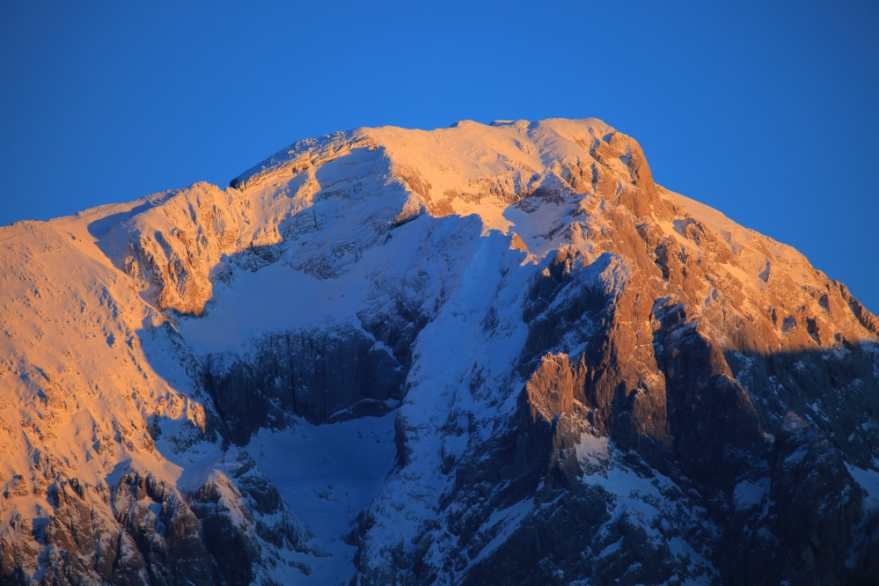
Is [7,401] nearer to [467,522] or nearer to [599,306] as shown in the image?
[467,522]

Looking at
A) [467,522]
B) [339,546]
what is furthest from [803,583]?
[339,546]

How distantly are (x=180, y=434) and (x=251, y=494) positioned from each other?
489 inches

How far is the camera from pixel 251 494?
193m

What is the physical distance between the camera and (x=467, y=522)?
185m

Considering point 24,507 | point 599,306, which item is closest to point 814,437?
point 599,306

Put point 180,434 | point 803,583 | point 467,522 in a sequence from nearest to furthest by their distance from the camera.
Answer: point 803,583
point 467,522
point 180,434

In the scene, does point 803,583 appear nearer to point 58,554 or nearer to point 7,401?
point 58,554

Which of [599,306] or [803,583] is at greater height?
[599,306]

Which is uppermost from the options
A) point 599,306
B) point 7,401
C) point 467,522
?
point 599,306

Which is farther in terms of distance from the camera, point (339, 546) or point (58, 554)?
point (339, 546)

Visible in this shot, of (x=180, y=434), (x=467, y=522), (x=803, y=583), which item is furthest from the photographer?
(x=180, y=434)

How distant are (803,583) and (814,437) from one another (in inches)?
675

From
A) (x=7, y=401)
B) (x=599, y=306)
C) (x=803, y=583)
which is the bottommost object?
(x=803, y=583)

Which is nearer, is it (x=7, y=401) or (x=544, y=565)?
(x=544, y=565)
